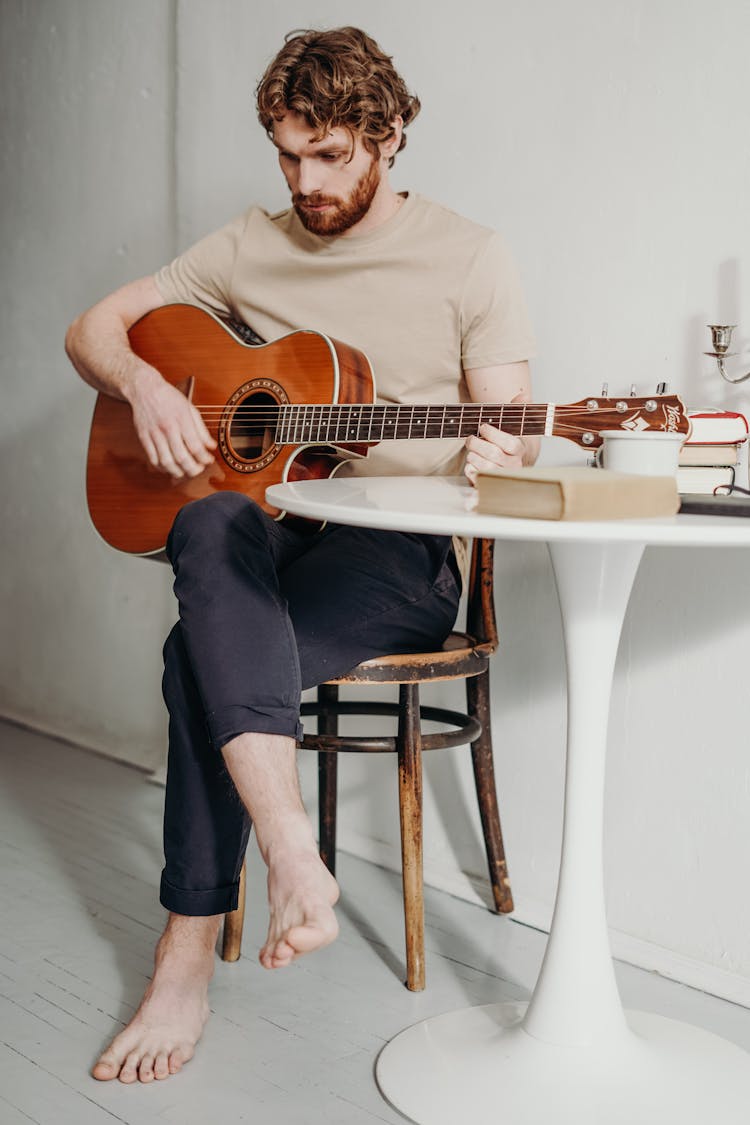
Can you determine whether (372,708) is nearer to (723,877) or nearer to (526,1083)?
(723,877)

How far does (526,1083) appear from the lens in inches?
55.9

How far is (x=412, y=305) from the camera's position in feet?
6.31

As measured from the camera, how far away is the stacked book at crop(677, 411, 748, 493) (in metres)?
1.53

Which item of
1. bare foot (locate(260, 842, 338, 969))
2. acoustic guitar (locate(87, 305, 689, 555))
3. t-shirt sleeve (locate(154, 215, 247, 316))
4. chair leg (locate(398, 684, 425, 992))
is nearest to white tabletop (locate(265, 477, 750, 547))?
acoustic guitar (locate(87, 305, 689, 555))

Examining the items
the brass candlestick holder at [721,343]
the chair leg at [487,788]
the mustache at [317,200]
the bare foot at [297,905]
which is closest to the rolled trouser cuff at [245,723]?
the bare foot at [297,905]

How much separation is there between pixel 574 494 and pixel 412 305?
34.6 inches

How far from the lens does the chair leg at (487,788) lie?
203 cm

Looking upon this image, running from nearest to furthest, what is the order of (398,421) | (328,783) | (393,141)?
1. (398,421)
2. (393,141)
3. (328,783)

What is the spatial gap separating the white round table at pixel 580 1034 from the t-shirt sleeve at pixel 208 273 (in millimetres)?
756

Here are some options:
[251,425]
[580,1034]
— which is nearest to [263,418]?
[251,425]

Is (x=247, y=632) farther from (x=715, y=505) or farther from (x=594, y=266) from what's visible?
(x=594, y=266)

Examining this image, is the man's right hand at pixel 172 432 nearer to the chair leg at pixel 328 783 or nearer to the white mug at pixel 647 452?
the chair leg at pixel 328 783

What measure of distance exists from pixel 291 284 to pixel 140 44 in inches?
51.3

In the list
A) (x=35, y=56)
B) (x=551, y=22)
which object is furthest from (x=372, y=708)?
(x=35, y=56)
